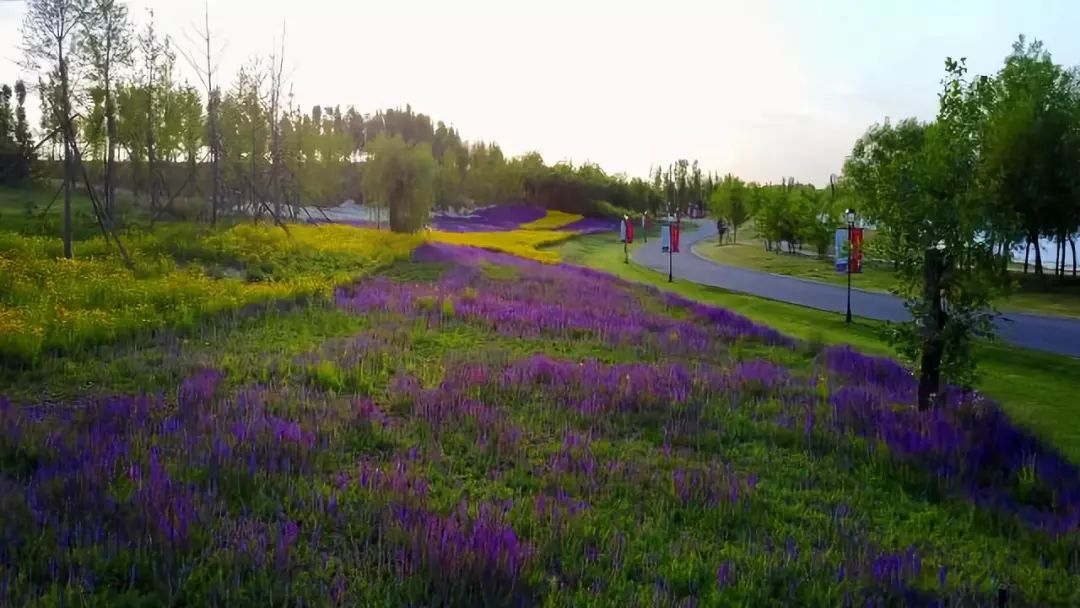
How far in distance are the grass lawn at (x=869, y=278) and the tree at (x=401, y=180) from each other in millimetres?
22339

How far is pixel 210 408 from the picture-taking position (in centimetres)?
757

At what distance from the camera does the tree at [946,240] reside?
1011 cm

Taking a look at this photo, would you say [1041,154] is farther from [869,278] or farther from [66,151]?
[66,151]

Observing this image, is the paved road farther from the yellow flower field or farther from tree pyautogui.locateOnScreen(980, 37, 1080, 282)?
the yellow flower field

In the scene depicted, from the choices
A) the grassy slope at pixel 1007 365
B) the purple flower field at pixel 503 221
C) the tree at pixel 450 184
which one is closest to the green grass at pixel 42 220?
the grassy slope at pixel 1007 365

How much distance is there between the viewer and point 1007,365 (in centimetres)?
1669

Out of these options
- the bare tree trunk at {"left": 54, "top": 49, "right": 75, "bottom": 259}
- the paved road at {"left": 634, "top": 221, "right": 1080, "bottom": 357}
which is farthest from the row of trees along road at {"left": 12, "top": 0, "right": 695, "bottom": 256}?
the paved road at {"left": 634, "top": 221, "right": 1080, "bottom": 357}

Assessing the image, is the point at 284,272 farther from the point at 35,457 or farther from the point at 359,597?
the point at 359,597

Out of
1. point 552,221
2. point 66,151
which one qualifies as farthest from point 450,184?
point 66,151

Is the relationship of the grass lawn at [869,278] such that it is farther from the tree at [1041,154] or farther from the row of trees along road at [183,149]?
the row of trees along road at [183,149]

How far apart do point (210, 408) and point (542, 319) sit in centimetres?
901

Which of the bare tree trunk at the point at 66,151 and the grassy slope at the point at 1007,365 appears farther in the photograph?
the bare tree trunk at the point at 66,151

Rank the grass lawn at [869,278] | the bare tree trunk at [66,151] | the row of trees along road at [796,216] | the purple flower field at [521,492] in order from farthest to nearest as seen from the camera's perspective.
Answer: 1. the row of trees along road at [796,216]
2. the grass lawn at [869,278]
3. the bare tree trunk at [66,151]
4. the purple flower field at [521,492]

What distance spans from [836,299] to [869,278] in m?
12.9
